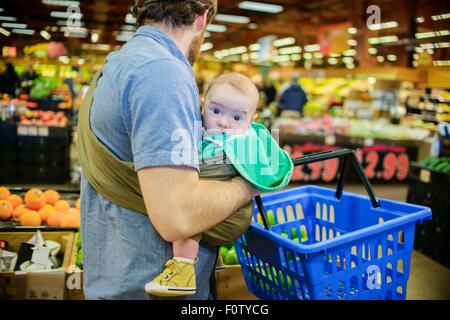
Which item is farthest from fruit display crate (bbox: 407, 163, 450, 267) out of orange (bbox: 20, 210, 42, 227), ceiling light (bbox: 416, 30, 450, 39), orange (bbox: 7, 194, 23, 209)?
orange (bbox: 7, 194, 23, 209)

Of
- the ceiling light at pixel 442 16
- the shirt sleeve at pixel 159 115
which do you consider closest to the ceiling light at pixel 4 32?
the shirt sleeve at pixel 159 115

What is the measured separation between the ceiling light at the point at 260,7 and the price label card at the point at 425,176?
25.7ft

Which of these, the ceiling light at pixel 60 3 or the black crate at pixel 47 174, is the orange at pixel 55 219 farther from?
the black crate at pixel 47 174

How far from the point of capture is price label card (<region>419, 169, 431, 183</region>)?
4453mm

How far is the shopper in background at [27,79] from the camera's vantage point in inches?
181

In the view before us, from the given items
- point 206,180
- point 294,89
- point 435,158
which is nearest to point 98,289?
point 206,180

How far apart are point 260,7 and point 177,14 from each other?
11.5 meters

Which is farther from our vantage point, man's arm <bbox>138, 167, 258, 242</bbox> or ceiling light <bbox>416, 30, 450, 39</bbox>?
ceiling light <bbox>416, 30, 450, 39</bbox>

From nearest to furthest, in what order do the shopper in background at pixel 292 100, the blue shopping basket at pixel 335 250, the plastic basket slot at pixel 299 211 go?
the blue shopping basket at pixel 335 250, the plastic basket slot at pixel 299 211, the shopper in background at pixel 292 100

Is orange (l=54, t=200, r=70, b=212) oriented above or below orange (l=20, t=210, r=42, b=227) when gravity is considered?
above

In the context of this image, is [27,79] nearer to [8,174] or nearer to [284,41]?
[8,174]

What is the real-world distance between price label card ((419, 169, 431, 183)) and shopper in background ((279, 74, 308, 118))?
4.50 metres

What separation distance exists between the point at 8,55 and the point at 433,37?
331cm

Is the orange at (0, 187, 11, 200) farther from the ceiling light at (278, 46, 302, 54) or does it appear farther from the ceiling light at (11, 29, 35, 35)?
the ceiling light at (278, 46, 302, 54)
